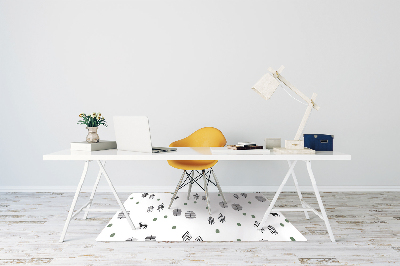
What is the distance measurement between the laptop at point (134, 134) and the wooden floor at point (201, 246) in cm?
68

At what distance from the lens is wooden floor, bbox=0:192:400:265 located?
1.72 meters

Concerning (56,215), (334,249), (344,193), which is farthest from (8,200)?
(344,193)

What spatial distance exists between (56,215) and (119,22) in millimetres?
2303

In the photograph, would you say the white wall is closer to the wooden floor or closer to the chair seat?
the chair seat

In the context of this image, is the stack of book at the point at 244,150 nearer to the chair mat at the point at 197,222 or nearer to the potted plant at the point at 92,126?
the chair mat at the point at 197,222

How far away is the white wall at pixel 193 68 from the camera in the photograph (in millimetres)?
3348

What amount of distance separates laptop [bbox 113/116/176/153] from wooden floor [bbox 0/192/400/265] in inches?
26.8

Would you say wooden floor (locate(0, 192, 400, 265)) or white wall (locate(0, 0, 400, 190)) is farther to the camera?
white wall (locate(0, 0, 400, 190))

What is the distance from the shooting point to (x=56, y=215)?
255cm

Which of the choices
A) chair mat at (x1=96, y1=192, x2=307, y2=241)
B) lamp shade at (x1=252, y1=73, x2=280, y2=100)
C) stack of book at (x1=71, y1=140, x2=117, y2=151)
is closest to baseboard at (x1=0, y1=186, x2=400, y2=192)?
chair mat at (x1=96, y1=192, x2=307, y2=241)

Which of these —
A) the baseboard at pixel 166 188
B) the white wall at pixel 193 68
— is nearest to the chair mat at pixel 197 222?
the baseboard at pixel 166 188

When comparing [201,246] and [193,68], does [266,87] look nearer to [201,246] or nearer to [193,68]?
[201,246]

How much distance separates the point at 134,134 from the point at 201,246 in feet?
2.99

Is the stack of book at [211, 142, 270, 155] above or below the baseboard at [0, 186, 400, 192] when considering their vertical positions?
above
